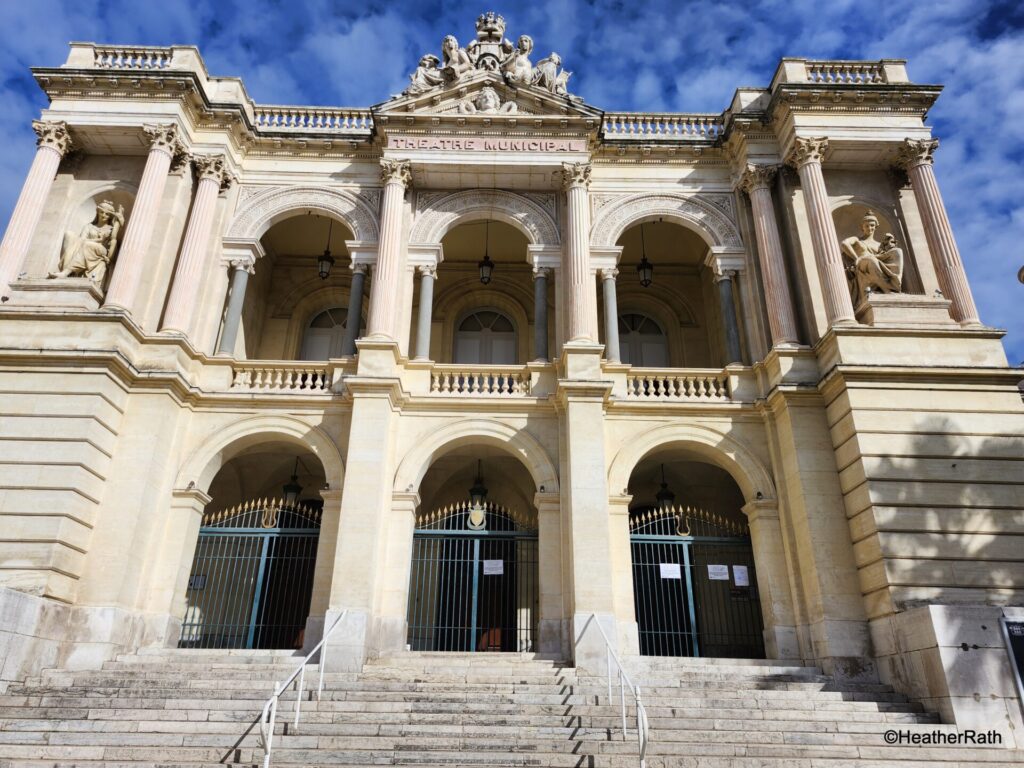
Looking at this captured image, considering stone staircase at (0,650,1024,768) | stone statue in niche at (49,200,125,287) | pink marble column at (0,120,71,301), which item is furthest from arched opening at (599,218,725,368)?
pink marble column at (0,120,71,301)

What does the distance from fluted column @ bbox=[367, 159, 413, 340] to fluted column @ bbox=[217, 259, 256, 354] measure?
2.98 metres

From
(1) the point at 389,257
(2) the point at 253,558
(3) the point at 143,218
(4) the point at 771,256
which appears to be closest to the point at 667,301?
(4) the point at 771,256

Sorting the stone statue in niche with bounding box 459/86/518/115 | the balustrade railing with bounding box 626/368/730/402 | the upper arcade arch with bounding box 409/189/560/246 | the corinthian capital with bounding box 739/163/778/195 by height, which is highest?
the stone statue in niche with bounding box 459/86/518/115

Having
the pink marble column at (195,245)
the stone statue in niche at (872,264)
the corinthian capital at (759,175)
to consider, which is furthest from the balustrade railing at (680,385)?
the pink marble column at (195,245)

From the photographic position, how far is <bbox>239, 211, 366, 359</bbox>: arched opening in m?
18.6

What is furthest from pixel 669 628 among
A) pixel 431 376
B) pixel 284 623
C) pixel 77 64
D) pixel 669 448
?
pixel 77 64

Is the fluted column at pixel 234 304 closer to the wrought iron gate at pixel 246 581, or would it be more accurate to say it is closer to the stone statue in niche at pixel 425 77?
the wrought iron gate at pixel 246 581

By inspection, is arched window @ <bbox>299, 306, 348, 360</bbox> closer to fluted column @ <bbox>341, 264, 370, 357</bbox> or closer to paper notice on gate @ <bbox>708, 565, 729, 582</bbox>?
fluted column @ <bbox>341, 264, 370, 357</bbox>

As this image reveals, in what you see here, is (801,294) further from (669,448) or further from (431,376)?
(431,376)

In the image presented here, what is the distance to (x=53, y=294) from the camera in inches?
531

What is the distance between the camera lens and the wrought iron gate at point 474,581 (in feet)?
47.1

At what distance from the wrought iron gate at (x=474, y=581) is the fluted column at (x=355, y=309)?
4.10 metres

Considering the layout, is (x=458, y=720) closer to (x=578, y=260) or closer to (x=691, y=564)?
(x=691, y=564)

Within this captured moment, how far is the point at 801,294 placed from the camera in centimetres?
1509
